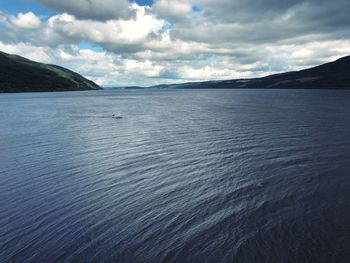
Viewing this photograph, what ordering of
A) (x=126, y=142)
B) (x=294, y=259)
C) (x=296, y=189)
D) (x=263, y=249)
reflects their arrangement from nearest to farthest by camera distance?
(x=294, y=259) → (x=263, y=249) → (x=296, y=189) → (x=126, y=142)

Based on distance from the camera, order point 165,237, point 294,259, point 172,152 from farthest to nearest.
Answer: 1. point 172,152
2. point 165,237
3. point 294,259

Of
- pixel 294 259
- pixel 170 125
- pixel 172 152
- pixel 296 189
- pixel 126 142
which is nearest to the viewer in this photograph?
pixel 294 259

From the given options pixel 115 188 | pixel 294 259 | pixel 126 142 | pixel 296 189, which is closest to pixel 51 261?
pixel 115 188

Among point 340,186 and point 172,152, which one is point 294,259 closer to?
point 340,186

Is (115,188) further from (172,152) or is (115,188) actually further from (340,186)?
(340,186)

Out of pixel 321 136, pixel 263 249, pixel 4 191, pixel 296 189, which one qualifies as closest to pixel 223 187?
pixel 296 189

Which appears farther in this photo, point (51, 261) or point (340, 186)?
point (340, 186)

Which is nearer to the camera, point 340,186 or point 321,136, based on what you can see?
point 340,186

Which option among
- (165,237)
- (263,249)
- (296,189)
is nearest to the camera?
(263,249)

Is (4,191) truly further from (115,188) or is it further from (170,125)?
(170,125)
